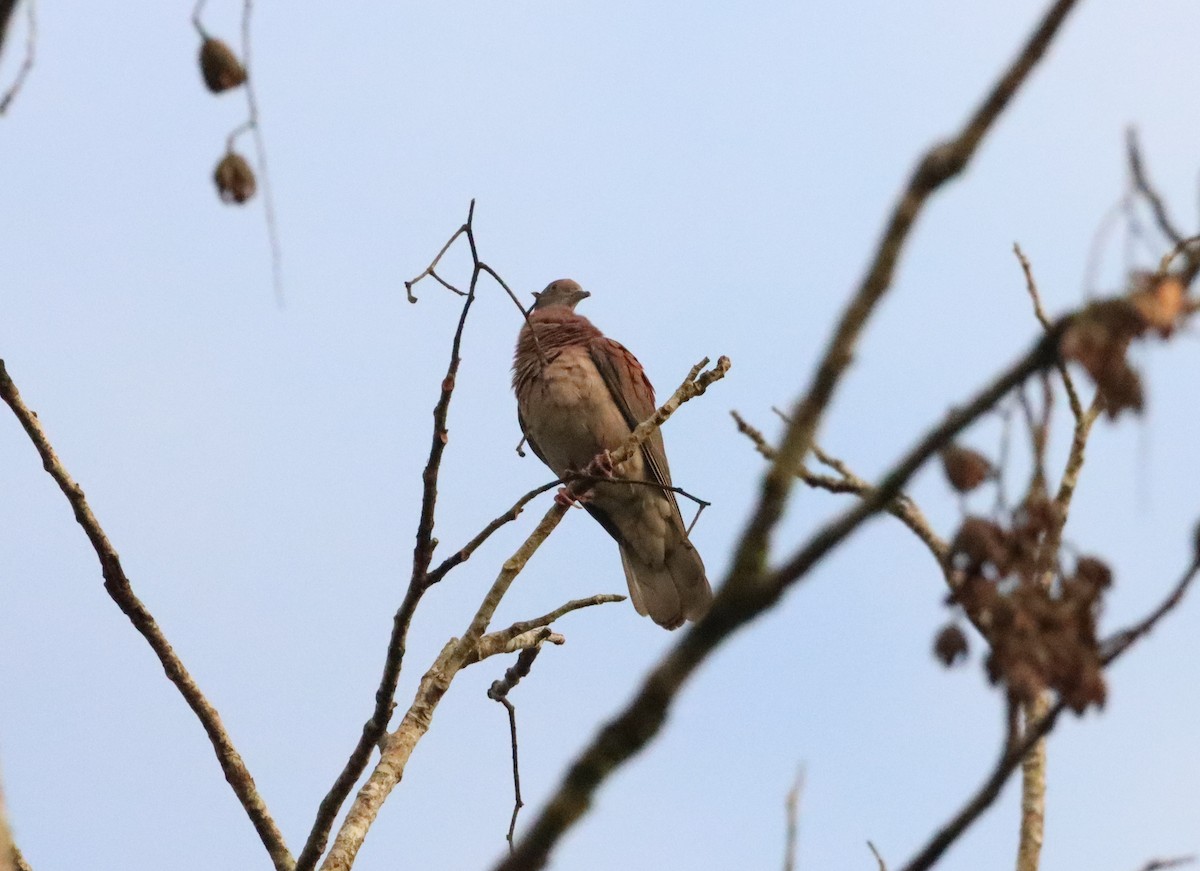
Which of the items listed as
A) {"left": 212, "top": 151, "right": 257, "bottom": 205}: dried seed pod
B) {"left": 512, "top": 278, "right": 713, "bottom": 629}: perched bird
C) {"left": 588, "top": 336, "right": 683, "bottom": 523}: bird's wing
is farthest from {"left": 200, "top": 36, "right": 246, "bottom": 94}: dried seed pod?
{"left": 588, "top": 336, "right": 683, "bottom": 523}: bird's wing

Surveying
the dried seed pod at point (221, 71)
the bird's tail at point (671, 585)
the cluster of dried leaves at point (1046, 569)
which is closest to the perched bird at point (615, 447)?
the bird's tail at point (671, 585)

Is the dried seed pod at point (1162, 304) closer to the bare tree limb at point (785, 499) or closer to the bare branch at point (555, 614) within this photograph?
the bare tree limb at point (785, 499)

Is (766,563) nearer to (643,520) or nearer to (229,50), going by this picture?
(229,50)

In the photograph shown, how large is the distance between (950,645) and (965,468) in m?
0.31

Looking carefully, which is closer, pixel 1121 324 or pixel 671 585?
pixel 1121 324

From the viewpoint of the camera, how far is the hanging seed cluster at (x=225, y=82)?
289cm

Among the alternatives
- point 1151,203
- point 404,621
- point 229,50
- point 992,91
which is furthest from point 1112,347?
point 404,621

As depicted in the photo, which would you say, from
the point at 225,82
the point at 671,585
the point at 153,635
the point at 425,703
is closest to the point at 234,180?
the point at 225,82

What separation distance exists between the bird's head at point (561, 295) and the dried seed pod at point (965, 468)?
23.8ft

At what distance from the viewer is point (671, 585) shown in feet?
26.0

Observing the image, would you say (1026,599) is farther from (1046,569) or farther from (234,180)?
(234,180)

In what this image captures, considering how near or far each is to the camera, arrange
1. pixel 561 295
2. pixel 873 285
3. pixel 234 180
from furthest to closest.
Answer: pixel 561 295
pixel 234 180
pixel 873 285

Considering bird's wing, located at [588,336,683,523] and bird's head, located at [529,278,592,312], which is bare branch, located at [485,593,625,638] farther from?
bird's head, located at [529,278,592,312]

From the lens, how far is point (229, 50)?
2945 mm
